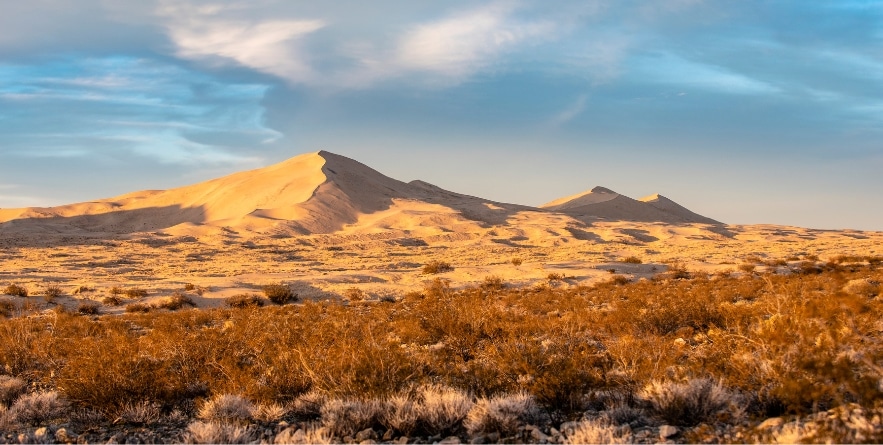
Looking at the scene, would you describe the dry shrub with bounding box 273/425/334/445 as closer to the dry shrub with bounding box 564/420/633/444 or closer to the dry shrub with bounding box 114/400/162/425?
the dry shrub with bounding box 114/400/162/425

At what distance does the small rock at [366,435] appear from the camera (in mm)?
5867

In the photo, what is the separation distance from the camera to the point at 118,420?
6941 millimetres

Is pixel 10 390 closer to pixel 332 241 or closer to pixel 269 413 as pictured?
pixel 269 413

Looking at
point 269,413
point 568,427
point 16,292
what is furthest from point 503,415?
point 16,292

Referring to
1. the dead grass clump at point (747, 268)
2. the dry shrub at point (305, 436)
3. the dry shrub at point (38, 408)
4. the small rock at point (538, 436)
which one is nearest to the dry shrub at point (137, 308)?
the dry shrub at point (38, 408)

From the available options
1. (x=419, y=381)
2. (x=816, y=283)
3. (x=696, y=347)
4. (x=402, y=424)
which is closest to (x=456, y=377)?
(x=419, y=381)

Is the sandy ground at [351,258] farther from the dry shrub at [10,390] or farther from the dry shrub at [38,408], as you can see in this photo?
the dry shrub at [38,408]

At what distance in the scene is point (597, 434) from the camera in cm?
531

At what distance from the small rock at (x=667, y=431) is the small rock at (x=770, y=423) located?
2.44ft

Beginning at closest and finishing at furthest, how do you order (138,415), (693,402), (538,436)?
(538,436)
(693,402)
(138,415)

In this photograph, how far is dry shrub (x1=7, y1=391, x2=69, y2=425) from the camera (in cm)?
701

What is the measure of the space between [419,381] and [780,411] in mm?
4061

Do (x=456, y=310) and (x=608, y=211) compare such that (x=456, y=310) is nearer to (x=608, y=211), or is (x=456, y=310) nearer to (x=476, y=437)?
(x=476, y=437)

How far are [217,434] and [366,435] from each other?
1536 millimetres
